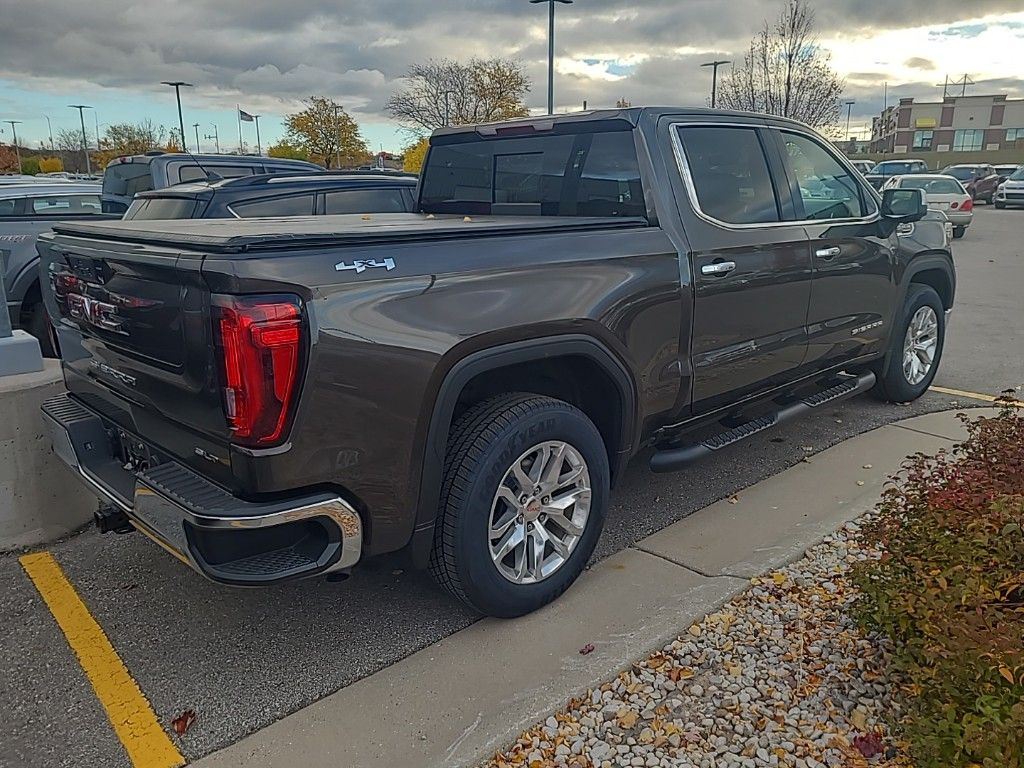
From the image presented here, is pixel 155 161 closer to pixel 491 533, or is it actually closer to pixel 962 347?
pixel 491 533

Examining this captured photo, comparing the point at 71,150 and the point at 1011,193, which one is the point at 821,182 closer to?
the point at 1011,193

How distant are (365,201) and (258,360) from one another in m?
5.14

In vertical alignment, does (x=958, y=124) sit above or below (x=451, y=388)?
above

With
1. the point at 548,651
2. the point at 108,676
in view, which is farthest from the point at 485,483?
the point at 108,676

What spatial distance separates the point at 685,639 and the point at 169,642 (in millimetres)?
1967

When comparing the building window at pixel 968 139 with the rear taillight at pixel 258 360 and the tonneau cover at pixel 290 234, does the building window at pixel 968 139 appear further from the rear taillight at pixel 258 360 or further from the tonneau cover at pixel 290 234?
the rear taillight at pixel 258 360

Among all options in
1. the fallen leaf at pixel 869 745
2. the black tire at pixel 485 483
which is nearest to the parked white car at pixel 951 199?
the black tire at pixel 485 483

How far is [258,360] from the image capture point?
2348 millimetres

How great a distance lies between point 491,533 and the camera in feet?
10.1

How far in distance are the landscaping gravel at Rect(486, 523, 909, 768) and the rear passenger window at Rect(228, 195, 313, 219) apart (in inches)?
192

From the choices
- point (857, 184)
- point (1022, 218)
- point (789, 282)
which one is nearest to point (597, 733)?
point (789, 282)

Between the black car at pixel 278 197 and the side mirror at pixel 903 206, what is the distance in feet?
11.8

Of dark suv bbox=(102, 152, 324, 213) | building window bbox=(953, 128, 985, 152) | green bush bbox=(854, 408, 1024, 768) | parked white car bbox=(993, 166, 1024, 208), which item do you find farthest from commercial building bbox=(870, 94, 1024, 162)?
green bush bbox=(854, 408, 1024, 768)

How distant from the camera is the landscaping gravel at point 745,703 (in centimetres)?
244
